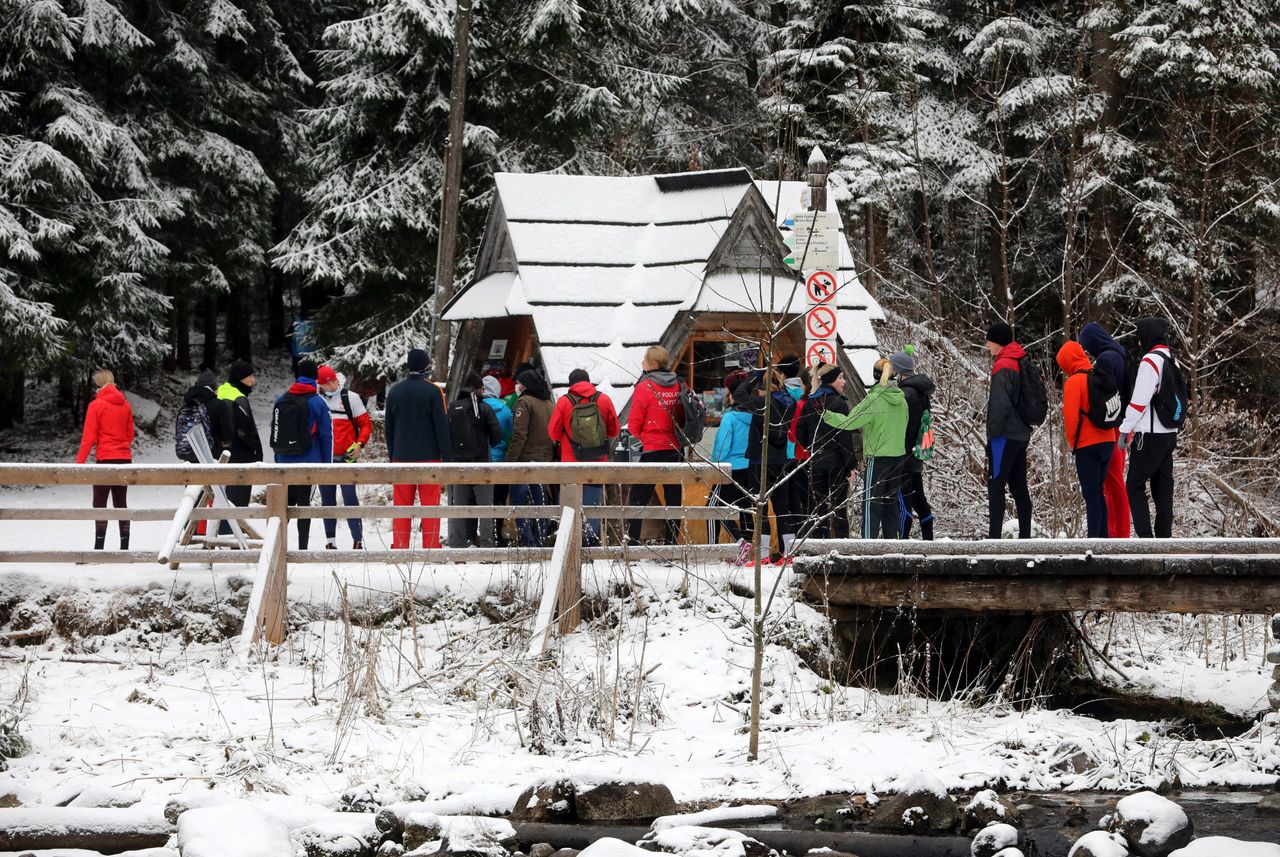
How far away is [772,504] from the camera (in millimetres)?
10969

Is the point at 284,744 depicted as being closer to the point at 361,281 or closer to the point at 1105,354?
the point at 1105,354

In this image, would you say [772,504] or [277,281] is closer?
[772,504]

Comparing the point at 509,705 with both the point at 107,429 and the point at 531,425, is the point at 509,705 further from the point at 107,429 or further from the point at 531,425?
the point at 107,429

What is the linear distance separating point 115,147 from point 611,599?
16.2 m

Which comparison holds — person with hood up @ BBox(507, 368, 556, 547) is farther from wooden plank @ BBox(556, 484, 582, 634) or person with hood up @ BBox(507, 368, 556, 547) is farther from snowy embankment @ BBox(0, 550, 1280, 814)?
wooden plank @ BBox(556, 484, 582, 634)

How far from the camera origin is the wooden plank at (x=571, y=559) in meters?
9.88

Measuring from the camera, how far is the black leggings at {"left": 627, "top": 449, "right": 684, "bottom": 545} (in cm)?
1113

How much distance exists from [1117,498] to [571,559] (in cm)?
439

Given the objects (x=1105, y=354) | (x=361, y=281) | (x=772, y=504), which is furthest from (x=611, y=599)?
(x=361, y=281)

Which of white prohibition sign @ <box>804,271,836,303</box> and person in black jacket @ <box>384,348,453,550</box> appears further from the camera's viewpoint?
person in black jacket @ <box>384,348,453,550</box>

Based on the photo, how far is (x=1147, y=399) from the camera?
9586mm

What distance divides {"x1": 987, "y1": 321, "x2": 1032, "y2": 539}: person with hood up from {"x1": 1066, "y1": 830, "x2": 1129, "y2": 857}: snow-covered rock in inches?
156

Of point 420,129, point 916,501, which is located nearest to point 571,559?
point 916,501

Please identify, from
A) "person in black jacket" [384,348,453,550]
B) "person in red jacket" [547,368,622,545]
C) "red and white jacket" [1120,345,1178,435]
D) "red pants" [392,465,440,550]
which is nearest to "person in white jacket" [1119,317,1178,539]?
"red and white jacket" [1120,345,1178,435]
